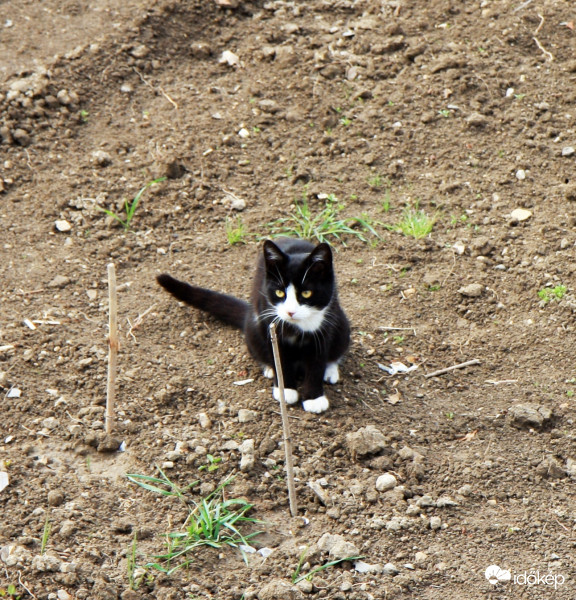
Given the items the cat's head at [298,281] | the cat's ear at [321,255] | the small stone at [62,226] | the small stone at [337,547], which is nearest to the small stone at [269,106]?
the small stone at [62,226]

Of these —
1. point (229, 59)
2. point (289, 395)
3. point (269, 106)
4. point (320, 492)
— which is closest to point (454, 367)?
point (289, 395)

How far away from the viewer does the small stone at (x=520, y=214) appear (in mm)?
4906

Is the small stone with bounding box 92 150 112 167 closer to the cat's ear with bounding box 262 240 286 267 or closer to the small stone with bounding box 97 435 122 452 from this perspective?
the cat's ear with bounding box 262 240 286 267

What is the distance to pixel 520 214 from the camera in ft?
16.2

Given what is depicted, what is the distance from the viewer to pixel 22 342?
4117mm

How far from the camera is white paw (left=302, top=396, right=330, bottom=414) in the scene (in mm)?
3826

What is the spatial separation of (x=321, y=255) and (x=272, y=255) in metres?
0.23

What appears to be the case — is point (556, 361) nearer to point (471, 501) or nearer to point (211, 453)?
point (471, 501)

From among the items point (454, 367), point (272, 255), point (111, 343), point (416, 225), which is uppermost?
point (272, 255)

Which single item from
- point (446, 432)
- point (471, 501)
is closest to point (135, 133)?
Answer: point (446, 432)

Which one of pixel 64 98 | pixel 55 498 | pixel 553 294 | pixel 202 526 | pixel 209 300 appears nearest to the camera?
pixel 202 526

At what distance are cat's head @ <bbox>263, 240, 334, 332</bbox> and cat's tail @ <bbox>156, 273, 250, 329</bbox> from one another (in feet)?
1.55

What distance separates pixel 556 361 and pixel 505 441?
2.21 ft

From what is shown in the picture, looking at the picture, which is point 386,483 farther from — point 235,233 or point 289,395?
point 235,233
